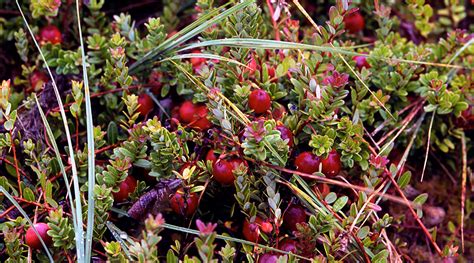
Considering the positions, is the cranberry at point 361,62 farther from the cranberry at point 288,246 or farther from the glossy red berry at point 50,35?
the glossy red berry at point 50,35

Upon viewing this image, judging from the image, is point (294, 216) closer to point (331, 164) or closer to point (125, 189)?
point (331, 164)

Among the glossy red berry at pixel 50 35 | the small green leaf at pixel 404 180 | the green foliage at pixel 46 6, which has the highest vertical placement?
the green foliage at pixel 46 6

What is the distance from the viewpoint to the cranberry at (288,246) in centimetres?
165

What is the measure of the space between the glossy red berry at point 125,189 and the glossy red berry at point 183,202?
140mm

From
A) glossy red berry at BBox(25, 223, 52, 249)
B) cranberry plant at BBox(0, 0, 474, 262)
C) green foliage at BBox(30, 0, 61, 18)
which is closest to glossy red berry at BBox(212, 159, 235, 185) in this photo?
cranberry plant at BBox(0, 0, 474, 262)

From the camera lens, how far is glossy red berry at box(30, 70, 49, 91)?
6.95ft

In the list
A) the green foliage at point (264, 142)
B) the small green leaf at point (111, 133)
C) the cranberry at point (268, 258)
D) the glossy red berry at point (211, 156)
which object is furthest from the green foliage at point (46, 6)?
the cranberry at point (268, 258)

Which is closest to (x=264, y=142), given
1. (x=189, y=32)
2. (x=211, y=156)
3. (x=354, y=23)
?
(x=211, y=156)

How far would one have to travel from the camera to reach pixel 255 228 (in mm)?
1661

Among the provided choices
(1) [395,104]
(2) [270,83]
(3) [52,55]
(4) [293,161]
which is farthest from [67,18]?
(1) [395,104]

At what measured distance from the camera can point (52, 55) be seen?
2.12 metres

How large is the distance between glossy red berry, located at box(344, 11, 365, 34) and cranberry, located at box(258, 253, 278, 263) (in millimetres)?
1101

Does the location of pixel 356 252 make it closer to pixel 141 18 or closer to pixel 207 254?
pixel 207 254

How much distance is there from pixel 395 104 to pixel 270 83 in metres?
0.51
